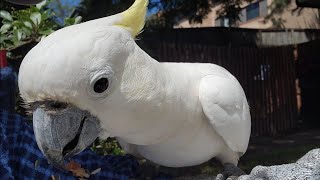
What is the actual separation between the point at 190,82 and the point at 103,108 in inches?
15.1

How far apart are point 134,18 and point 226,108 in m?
0.45

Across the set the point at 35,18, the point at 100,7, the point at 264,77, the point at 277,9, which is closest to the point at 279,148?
the point at 264,77

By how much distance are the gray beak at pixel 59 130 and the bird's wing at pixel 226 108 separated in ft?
1.46

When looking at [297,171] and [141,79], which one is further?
[141,79]

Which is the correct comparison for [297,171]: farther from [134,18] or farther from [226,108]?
[134,18]

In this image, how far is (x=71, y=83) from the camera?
103cm

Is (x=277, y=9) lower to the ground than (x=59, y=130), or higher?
higher

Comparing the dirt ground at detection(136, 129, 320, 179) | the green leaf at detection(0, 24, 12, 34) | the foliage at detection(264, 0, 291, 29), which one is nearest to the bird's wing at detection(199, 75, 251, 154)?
the green leaf at detection(0, 24, 12, 34)

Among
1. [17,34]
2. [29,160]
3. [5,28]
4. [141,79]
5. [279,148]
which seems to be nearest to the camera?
[141,79]

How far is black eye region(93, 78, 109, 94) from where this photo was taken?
107 cm

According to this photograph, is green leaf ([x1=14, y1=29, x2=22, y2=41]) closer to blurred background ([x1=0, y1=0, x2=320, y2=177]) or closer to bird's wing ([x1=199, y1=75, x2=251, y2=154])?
blurred background ([x1=0, y1=0, x2=320, y2=177])

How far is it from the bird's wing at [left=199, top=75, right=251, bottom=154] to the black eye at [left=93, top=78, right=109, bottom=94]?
423mm

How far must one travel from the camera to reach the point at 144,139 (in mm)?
1268

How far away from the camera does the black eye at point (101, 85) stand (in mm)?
1065
